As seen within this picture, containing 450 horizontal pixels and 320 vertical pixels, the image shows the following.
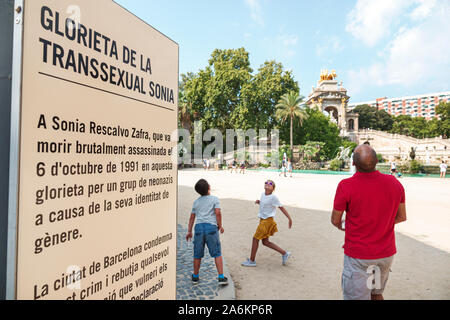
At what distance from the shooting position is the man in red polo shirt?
7.97ft

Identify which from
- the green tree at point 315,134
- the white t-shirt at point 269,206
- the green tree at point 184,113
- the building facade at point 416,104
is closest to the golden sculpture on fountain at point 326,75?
the green tree at point 315,134

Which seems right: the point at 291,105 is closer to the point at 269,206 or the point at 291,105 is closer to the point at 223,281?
the point at 269,206

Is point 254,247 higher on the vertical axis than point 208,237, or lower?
lower

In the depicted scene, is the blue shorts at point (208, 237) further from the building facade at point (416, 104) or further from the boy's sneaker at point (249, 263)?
the building facade at point (416, 104)

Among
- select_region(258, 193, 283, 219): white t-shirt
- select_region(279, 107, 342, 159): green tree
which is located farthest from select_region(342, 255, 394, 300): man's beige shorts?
select_region(279, 107, 342, 159): green tree

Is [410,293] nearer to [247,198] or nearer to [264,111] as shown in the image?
[247,198]

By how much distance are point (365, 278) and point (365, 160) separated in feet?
3.51

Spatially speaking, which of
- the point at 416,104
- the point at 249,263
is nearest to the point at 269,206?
the point at 249,263

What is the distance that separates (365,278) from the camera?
245cm

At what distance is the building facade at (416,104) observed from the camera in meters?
132

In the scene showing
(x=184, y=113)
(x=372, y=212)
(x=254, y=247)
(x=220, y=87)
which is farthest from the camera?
(x=184, y=113)

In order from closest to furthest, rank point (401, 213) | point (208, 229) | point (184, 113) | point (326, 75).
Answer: point (401, 213) < point (208, 229) < point (184, 113) < point (326, 75)

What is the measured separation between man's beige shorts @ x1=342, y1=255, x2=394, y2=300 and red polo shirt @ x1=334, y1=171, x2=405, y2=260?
0.20 feet

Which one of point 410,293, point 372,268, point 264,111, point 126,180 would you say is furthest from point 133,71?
point 264,111
